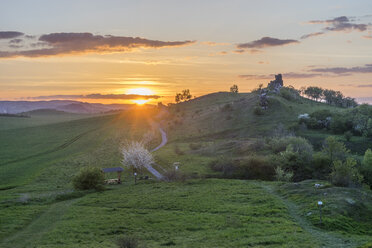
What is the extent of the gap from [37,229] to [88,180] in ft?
79.3

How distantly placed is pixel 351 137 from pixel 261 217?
9867 centimetres

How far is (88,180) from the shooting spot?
64375mm

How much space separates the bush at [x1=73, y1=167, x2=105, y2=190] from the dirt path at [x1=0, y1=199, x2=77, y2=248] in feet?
37.0

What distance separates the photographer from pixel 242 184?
63.6 meters

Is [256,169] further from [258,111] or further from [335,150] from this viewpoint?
[258,111]

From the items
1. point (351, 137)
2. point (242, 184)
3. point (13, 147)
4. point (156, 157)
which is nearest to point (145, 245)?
point (242, 184)

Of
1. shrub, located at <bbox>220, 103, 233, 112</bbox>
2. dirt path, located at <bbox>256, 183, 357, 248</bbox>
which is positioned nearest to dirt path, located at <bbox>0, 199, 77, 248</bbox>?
dirt path, located at <bbox>256, 183, 357, 248</bbox>

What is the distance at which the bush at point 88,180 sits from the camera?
64.2 meters

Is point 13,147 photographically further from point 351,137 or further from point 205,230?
point 351,137

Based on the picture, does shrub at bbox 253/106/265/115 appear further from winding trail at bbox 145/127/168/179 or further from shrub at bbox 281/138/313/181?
shrub at bbox 281/138/313/181

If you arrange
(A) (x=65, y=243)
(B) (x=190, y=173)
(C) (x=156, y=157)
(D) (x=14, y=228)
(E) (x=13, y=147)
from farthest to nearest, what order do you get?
(E) (x=13, y=147) < (C) (x=156, y=157) < (B) (x=190, y=173) < (D) (x=14, y=228) < (A) (x=65, y=243)

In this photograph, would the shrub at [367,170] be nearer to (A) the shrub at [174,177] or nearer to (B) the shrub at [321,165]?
(B) the shrub at [321,165]

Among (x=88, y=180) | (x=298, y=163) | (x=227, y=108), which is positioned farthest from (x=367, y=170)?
(x=227, y=108)

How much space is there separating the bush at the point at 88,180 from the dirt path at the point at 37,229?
11.3m
